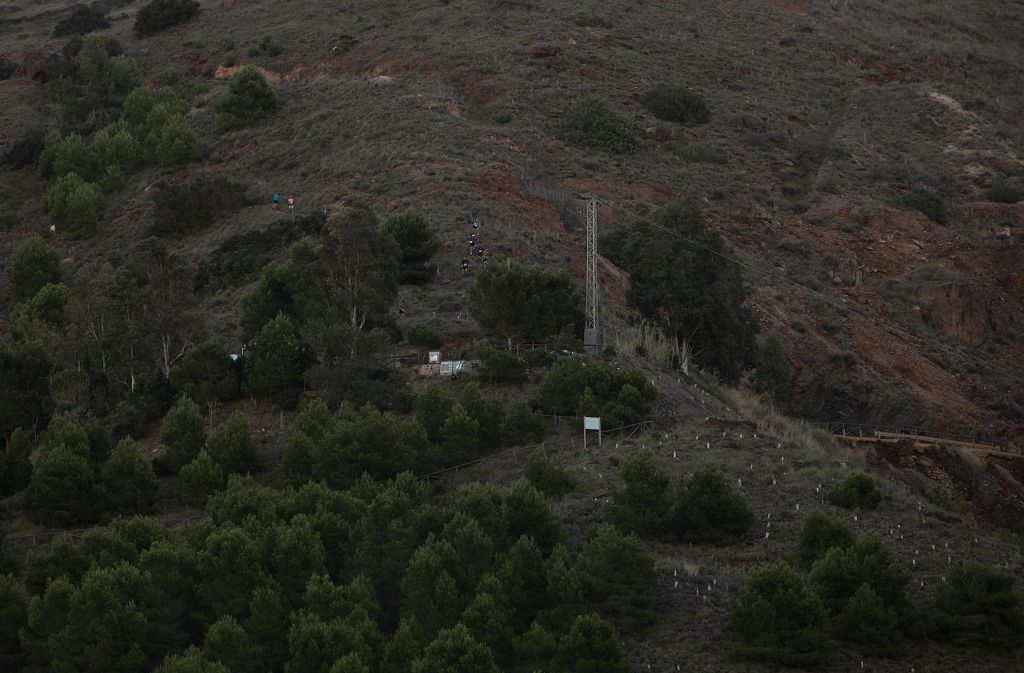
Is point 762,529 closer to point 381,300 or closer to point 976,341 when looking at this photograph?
point 381,300

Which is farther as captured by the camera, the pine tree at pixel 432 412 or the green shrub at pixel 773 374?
the green shrub at pixel 773 374

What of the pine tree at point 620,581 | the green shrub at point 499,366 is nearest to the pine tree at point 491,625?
the pine tree at point 620,581

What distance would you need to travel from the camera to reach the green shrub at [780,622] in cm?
3334

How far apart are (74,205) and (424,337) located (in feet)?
102

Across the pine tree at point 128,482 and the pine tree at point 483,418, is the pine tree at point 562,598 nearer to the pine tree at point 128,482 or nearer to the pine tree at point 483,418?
the pine tree at point 483,418

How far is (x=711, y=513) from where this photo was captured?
39.3 m

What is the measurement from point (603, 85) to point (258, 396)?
137ft

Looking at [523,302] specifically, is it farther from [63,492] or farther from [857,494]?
[63,492]

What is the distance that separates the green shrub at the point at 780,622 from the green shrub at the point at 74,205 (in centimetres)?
4940

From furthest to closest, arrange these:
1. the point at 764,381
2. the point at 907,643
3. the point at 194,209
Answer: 1. the point at 194,209
2. the point at 764,381
3. the point at 907,643

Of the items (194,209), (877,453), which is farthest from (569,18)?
(877,453)

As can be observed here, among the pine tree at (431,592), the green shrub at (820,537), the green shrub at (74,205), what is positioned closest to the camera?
the pine tree at (431,592)

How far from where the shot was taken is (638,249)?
186ft

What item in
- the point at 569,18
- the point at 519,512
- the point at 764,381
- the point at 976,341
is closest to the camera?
the point at 519,512
